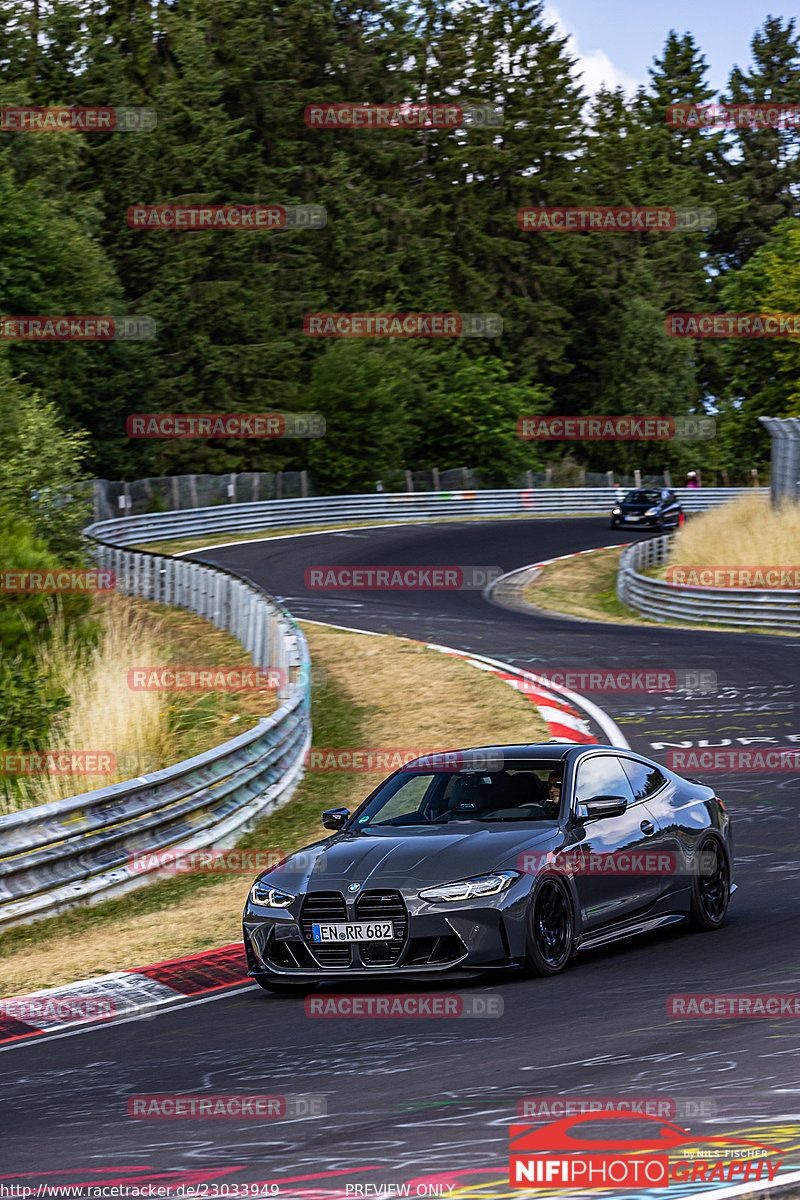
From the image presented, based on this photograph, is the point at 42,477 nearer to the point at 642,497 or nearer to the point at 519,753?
the point at 519,753

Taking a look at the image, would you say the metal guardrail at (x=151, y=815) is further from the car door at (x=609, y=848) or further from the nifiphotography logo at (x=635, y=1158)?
the nifiphotography logo at (x=635, y=1158)

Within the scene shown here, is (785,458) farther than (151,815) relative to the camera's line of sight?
Yes

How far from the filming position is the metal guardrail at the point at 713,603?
28.1 m

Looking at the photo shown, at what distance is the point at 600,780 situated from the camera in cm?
938

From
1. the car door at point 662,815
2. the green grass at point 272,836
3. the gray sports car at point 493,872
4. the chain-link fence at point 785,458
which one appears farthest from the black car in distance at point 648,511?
the car door at point 662,815

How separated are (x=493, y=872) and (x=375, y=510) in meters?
44.9

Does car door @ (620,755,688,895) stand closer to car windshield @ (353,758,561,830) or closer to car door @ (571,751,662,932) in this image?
car door @ (571,751,662,932)

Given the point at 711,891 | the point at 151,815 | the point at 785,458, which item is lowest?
the point at 151,815

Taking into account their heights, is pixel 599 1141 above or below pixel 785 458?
below

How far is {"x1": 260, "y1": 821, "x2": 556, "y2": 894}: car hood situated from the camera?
8.12 meters

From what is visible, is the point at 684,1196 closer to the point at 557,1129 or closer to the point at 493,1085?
the point at 557,1129

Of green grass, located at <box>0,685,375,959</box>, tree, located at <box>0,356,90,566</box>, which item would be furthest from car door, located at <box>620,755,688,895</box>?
tree, located at <box>0,356,90,566</box>

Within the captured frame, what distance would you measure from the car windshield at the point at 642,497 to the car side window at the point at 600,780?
42.9 m

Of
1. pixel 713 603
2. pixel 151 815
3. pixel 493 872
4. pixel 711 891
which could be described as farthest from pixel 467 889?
pixel 713 603
